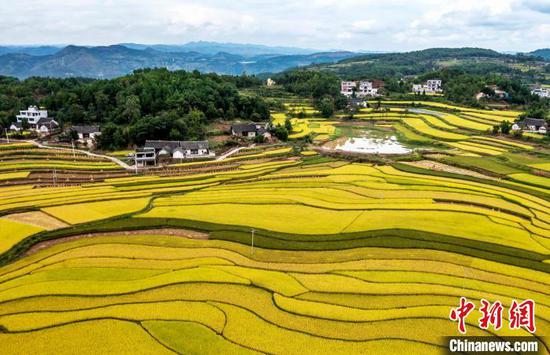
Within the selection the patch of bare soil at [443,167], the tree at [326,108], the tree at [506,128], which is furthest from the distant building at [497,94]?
the patch of bare soil at [443,167]

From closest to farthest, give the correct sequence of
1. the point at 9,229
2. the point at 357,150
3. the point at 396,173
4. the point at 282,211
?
the point at 9,229 < the point at 282,211 < the point at 396,173 < the point at 357,150

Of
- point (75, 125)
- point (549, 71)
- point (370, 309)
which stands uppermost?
point (549, 71)

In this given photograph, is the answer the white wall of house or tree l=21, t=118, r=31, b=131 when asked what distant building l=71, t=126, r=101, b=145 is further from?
the white wall of house

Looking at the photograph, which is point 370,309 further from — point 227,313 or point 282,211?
point 282,211

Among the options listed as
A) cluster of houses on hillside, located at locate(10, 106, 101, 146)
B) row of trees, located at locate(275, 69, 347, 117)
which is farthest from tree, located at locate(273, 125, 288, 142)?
cluster of houses on hillside, located at locate(10, 106, 101, 146)

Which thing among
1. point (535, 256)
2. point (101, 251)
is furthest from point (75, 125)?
point (535, 256)

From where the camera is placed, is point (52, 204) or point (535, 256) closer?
point (535, 256)
